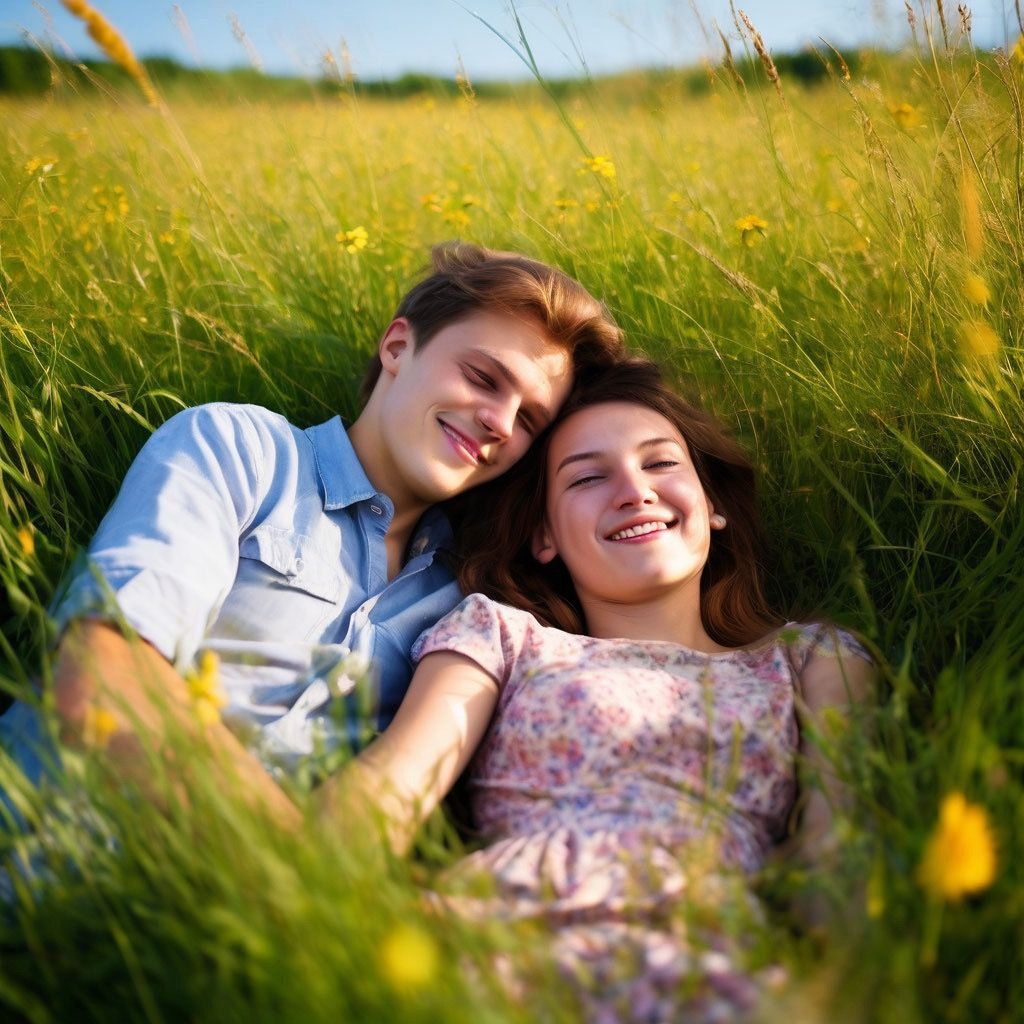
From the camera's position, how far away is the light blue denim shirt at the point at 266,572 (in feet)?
5.86

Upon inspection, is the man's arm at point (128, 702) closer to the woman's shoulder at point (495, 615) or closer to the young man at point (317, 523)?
the young man at point (317, 523)

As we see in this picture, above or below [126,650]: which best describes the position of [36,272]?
above

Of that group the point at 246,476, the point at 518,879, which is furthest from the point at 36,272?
the point at 518,879

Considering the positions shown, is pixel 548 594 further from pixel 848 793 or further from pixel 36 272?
pixel 36 272

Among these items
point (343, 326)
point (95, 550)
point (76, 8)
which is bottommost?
point (95, 550)

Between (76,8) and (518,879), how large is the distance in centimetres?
211

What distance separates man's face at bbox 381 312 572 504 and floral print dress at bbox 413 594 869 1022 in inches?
13.7

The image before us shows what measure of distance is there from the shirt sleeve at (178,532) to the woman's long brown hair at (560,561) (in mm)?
605

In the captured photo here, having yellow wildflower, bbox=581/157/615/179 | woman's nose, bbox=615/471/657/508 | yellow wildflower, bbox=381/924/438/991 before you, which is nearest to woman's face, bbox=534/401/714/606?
woman's nose, bbox=615/471/657/508

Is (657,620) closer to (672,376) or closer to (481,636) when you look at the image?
(481,636)

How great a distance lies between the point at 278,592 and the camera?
82.3 inches

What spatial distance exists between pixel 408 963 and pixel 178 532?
1.16 metres

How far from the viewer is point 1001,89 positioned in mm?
2473

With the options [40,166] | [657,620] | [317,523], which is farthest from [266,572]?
[40,166]
